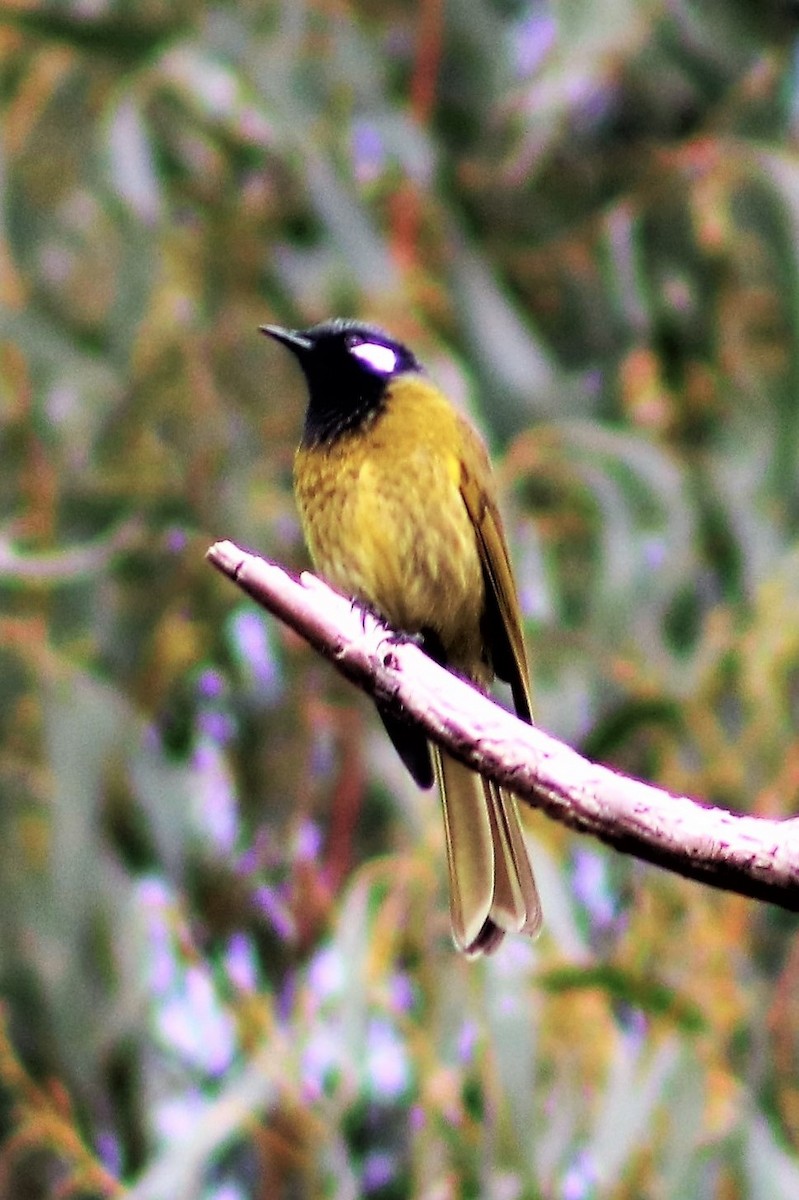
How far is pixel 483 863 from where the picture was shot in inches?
89.9

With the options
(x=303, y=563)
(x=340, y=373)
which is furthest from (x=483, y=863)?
(x=303, y=563)

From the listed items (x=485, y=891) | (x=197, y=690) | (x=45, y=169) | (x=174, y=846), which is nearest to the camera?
(x=485, y=891)

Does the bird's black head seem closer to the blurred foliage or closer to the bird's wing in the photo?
the bird's wing

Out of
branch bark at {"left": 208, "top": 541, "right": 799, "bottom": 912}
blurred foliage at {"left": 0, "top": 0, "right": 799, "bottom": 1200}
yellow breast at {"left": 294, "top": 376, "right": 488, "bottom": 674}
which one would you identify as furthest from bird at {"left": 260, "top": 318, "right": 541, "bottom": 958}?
branch bark at {"left": 208, "top": 541, "right": 799, "bottom": 912}

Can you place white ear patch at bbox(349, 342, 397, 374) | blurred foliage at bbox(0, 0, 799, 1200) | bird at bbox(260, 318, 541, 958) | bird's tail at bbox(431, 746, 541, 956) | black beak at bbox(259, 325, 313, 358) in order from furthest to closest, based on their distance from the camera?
blurred foliage at bbox(0, 0, 799, 1200) → white ear patch at bbox(349, 342, 397, 374) → black beak at bbox(259, 325, 313, 358) → bird at bbox(260, 318, 541, 958) → bird's tail at bbox(431, 746, 541, 956)

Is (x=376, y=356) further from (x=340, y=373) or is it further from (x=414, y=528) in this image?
(x=414, y=528)

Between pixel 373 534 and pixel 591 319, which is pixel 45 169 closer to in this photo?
pixel 591 319

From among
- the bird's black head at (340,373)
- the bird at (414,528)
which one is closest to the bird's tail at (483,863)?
the bird at (414,528)

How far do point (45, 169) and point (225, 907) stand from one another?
1.41 m

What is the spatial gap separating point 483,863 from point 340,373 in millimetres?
767

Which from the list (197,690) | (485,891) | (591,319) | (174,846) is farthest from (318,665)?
(485,891)

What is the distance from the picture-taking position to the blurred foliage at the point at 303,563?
9.40ft

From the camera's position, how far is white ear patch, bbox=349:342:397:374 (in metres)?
2.75

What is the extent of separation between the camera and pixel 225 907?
3379 millimetres
